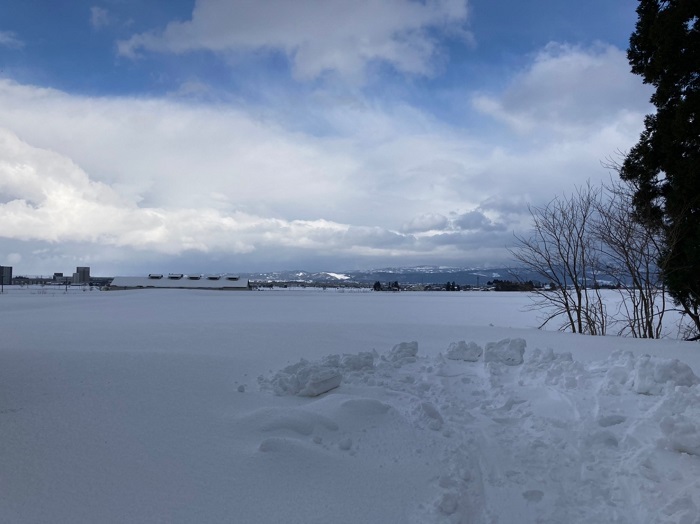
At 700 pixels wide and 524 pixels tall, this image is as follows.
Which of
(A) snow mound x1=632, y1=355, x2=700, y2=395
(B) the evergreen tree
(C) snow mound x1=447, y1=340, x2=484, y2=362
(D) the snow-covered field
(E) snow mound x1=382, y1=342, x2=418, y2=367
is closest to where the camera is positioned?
(D) the snow-covered field

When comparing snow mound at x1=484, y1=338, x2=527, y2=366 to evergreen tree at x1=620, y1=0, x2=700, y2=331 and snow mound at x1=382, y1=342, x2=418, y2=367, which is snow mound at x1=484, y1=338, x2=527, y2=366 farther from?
evergreen tree at x1=620, y1=0, x2=700, y2=331

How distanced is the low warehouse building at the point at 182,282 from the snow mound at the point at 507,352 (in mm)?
71116

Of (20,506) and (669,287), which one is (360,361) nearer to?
(20,506)

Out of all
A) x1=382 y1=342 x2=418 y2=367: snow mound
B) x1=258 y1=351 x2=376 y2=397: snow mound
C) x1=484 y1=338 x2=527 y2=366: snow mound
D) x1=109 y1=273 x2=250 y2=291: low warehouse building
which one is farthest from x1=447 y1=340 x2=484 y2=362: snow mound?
x1=109 y1=273 x2=250 y2=291: low warehouse building

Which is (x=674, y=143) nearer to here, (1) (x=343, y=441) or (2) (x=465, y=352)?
(2) (x=465, y=352)

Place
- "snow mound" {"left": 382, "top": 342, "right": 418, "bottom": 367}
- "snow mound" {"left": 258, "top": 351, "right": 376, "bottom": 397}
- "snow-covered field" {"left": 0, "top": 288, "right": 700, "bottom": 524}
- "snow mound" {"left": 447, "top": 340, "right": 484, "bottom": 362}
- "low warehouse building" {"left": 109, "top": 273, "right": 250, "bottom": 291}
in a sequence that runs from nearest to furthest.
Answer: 1. "snow-covered field" {"left": 0, "top": 288, "right": 700, "bottom": 524}
2. "snow mound" {"left": 258, "top": 351, "right": 376, "bottom": 397}
3. "snow mound" {"left": 382, "top": 342, "right": 418, "bottom": 367}
4. "snow mound" {"left": 447, "top": 340, "right": 484, "bottom": 362}
5. "low warehouse building" {"left": 109, "top": 273, "right": 250, "bottom": 291}

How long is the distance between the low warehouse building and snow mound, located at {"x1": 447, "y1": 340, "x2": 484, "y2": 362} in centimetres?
7064

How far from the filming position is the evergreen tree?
9.82 meters

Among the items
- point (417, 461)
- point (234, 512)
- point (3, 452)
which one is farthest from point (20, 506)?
point (417, 461)

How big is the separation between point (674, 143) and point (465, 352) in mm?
7269

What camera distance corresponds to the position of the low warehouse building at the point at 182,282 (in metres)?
76.6

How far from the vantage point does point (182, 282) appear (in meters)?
79.8

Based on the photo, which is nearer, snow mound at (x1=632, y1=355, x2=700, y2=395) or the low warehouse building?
snow mound at (x1=632, y1=355, x2=700, y2=395)

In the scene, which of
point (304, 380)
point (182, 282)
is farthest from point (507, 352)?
point (182, 282)
